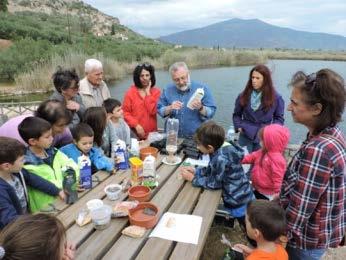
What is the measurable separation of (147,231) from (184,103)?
7.04ft

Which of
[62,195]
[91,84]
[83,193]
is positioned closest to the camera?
[62,195]

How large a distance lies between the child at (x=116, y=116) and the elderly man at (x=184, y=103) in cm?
55

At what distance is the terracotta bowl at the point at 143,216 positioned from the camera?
6.31ft

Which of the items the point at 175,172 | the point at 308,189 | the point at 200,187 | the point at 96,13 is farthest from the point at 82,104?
the point at 96,13

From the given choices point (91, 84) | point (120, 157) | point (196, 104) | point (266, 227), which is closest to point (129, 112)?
point (91, 84)

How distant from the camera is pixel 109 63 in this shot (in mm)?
18656

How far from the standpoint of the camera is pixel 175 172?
2828 mm

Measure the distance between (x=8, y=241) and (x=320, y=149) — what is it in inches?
55.9

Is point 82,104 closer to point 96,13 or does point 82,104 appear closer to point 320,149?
point 320,149

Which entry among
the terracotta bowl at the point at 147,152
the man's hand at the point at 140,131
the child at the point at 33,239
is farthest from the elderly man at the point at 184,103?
the child at the point at 33,239

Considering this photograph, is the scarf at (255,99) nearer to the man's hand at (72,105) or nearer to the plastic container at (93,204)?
the man's hand at (72,105)

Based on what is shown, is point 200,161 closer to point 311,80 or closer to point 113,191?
point 113,191

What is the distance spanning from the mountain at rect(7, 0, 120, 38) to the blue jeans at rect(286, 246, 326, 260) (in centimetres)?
5515

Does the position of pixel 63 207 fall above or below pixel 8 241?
below
